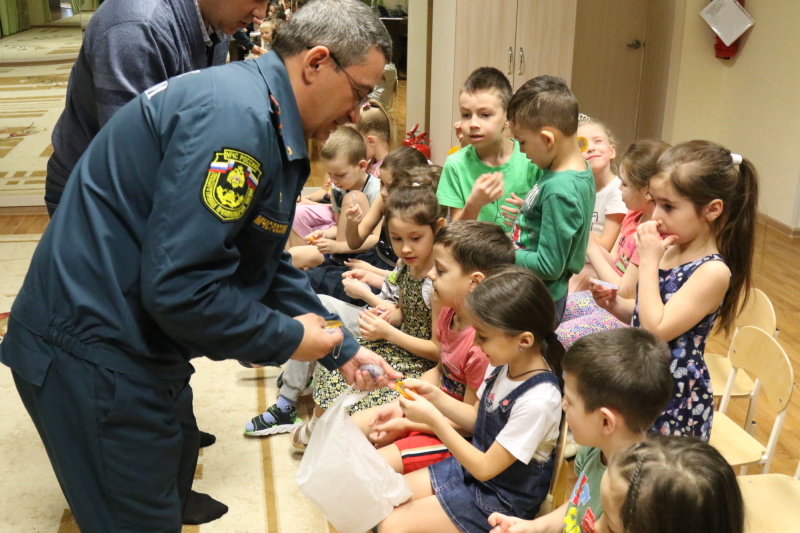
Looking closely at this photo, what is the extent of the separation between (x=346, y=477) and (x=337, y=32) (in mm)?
1133

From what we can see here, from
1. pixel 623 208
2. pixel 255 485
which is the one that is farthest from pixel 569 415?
pixel 623 208

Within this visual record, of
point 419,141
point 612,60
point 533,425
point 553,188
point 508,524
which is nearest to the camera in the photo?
point 508,524

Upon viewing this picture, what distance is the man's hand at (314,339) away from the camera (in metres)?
1.63

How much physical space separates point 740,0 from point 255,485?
16.7 feet

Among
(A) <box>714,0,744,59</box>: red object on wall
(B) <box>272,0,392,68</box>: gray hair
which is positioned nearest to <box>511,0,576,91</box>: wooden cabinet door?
(A) <box>714,0,744,59</box>: red object on wall

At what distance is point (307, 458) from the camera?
2117 millimetres

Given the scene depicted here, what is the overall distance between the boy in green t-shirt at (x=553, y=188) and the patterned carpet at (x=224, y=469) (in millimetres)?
1158

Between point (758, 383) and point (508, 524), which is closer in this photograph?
point (508, 524)

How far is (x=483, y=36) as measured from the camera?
5543mm

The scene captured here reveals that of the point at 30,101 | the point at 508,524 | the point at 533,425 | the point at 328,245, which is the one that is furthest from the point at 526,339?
the point at 30,101

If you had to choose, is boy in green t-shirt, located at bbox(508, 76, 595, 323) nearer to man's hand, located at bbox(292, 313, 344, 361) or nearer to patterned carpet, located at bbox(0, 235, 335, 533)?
man's hand, located at bbox(292, 313, 344, 361)

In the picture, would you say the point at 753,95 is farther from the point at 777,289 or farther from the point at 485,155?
the point at 485,155

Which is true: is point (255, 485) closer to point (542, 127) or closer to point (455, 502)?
point (455, 502)

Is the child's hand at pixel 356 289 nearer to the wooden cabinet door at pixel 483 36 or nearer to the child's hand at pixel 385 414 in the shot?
the child's hand at pixel 385 414
